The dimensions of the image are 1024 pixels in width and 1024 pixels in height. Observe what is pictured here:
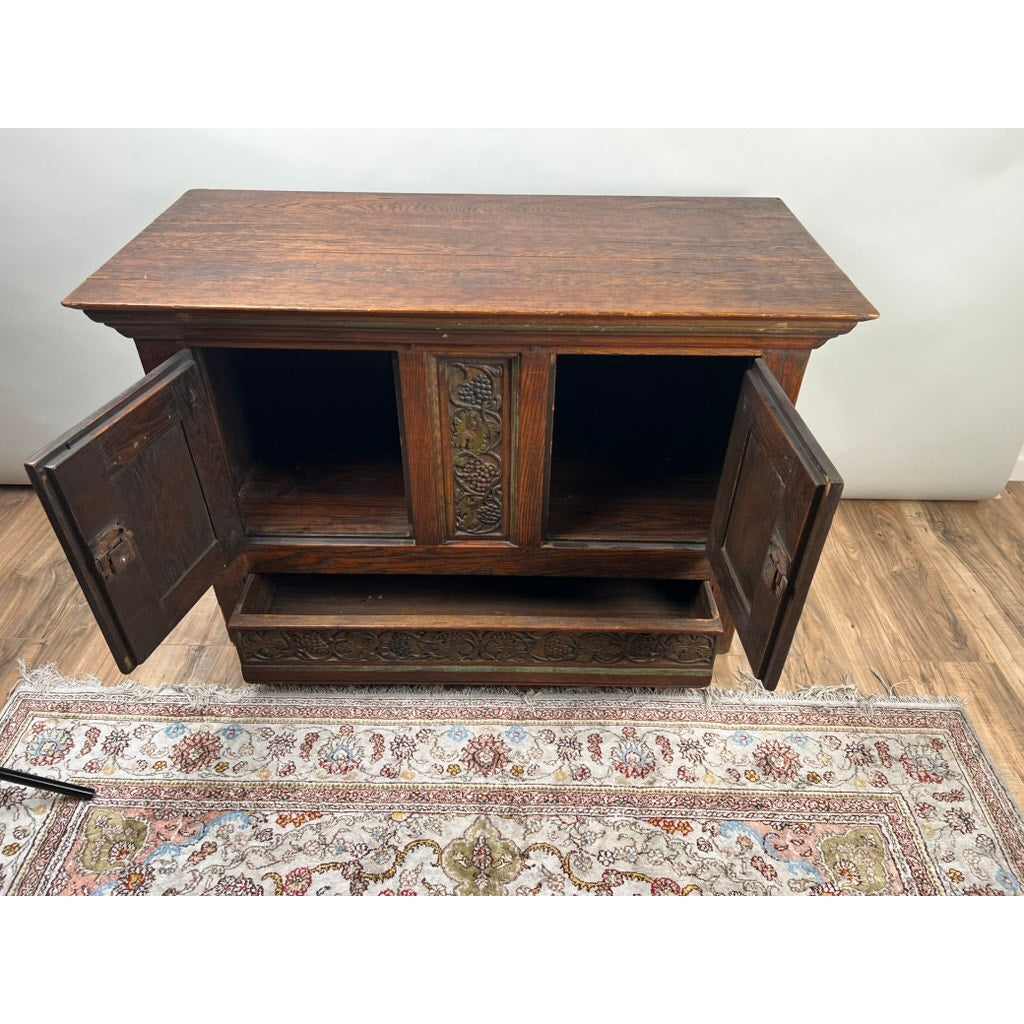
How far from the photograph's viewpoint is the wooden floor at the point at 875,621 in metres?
1.60

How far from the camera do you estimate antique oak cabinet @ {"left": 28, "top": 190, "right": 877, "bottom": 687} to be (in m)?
1.14

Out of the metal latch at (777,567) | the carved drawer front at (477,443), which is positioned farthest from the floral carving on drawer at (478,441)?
the metal latch at (777,567)

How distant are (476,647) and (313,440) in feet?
2.09

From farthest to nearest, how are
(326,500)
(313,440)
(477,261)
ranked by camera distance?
1. (313,440)
2. (326,500)
3. (477,261)

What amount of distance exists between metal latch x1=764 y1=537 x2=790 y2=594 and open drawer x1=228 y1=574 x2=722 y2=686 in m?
0.30

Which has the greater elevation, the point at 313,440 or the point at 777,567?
the point at 777,567

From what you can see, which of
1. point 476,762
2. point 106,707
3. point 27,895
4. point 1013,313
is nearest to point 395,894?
point 476,762

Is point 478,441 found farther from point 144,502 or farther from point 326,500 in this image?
point 144,502

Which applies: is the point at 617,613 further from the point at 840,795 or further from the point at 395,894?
the point at 395,894

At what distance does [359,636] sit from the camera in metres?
1.44

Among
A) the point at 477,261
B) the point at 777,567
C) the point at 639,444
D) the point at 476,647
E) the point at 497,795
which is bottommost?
the point at 497,795

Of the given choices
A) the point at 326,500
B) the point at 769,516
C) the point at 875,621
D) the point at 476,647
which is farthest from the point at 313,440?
the point at 875,621

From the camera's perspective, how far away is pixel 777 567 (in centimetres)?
108

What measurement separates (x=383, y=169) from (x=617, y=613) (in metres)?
1.10
